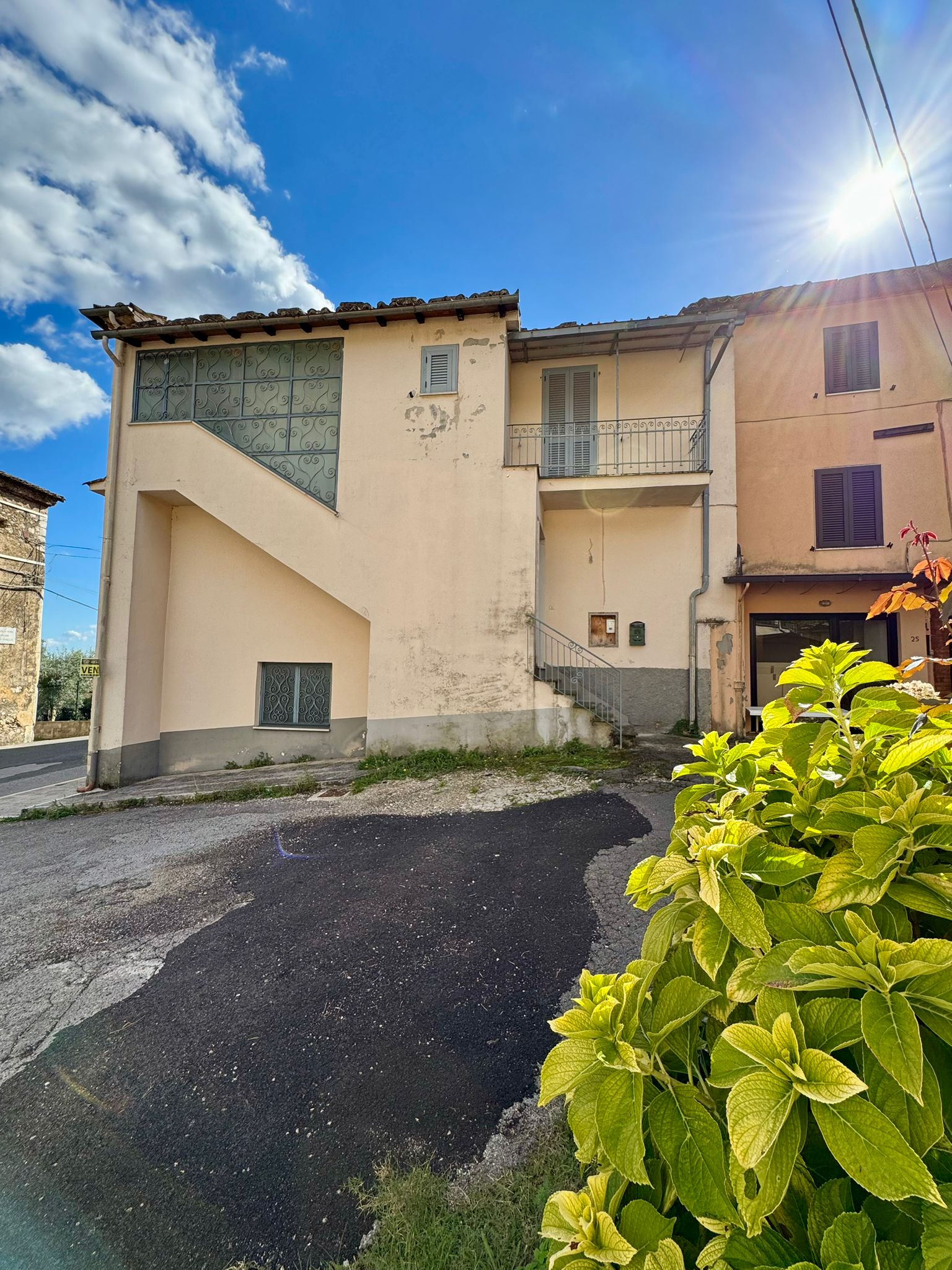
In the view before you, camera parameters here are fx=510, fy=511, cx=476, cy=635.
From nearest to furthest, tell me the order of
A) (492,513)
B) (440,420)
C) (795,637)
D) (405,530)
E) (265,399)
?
(492,513) → (405,530) → (440,420) → (265,399) → (795,637)

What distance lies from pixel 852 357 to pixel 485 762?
10.4m

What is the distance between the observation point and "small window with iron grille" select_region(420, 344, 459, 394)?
28.4 feet

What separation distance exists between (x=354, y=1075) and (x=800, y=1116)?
2477mm

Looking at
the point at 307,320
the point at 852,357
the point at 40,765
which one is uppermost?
the point at 852,357

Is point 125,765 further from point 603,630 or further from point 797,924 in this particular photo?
point 797,924

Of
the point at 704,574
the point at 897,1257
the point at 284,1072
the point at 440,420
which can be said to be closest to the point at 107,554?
the point at 440,420

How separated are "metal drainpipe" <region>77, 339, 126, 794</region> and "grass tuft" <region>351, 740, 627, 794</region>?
4726mm

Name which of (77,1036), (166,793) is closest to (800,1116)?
(77,1036)

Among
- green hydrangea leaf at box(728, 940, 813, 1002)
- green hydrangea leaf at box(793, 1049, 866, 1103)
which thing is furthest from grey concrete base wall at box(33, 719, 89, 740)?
green hydrangea leaf at box(793, 1049, 866, 1103)

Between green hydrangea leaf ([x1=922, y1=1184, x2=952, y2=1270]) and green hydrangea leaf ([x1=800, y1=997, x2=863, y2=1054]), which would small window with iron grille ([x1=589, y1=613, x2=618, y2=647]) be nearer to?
green hydrangea leaf ([x1=800, y1=997, x2=863, y2=1054])

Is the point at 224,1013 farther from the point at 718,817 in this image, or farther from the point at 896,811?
the point at 896,811

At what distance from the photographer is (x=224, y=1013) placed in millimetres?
2834

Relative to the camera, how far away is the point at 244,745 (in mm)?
9586

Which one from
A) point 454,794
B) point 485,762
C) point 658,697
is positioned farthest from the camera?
point 658,697
